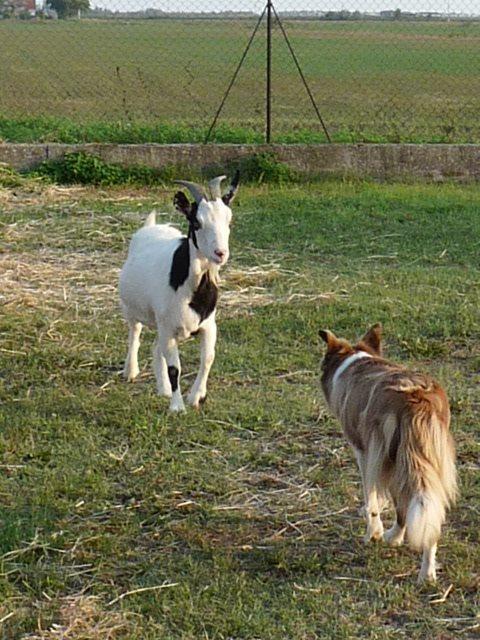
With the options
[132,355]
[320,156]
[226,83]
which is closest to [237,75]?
[226,83]

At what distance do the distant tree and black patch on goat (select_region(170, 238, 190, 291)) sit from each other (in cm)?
1410

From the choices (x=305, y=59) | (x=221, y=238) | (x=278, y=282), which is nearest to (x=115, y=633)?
(x=221, y=238)

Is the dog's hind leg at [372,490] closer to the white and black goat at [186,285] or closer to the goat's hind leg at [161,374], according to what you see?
the white and black goat at [186,285]

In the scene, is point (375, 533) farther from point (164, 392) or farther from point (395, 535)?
point (164, 392)

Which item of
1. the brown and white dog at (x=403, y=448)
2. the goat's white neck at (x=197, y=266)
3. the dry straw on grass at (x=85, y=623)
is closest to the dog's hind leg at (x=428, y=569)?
the brown and white dog at (x=403, y=448)

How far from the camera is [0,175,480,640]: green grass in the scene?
14.9ft

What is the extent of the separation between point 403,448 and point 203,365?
254 centimetres

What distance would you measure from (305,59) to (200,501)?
74.4ft

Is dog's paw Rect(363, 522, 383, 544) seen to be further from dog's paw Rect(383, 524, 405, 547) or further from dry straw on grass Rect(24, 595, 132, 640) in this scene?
dry straw on grass Rect(24, 595, 132, 640)

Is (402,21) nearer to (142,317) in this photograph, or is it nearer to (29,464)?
(142,317)

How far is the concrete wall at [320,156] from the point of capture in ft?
46.5

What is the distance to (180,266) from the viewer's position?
6.88m

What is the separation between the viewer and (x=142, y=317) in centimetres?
737

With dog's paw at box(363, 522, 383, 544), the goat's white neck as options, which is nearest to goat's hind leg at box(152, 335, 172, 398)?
the goat's white neck
